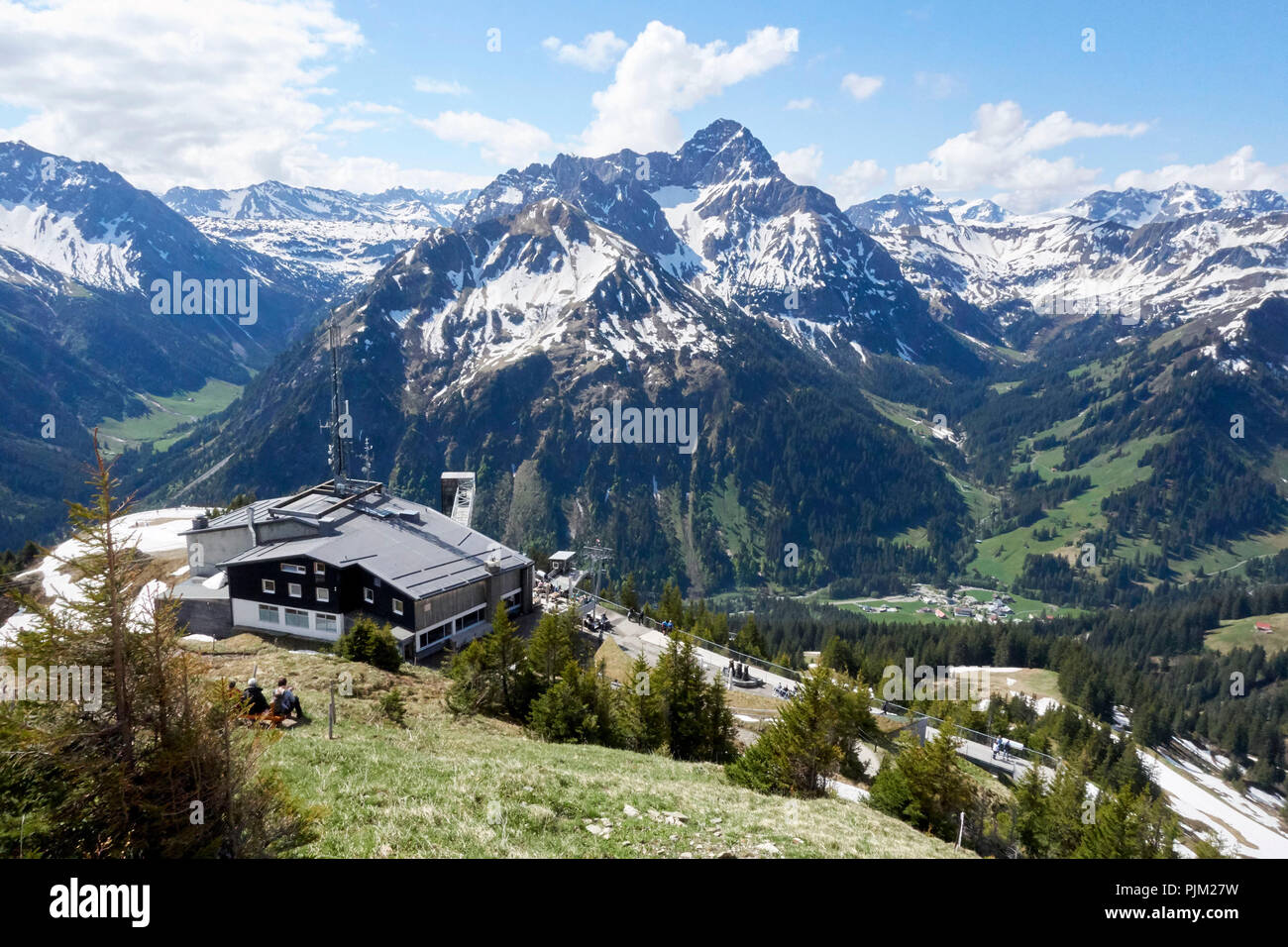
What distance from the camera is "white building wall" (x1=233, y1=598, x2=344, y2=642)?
179ft

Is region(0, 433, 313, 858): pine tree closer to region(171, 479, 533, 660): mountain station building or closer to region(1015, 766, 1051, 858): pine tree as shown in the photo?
region(1015, 766, 1051, 858): pine tree

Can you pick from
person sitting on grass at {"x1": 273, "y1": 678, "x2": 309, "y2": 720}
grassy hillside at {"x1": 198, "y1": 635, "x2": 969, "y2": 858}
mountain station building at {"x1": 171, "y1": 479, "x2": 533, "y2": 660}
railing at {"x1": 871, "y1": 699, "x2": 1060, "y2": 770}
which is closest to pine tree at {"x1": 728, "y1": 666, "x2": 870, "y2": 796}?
grassy hillside at {"x1": 198, "y1": 635, "x2": 969, "y2": 858}

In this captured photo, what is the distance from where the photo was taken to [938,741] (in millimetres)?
31703

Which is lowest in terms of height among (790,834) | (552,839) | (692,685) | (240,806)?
(692,685)

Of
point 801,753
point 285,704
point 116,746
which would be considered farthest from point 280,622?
point 116,746

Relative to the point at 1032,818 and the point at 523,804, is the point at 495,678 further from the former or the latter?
the point at 1032,818

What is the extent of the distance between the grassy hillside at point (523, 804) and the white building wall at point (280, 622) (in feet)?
83.2

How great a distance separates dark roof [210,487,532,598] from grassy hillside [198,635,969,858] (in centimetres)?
2600

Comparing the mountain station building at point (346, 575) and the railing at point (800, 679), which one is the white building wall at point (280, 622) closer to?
the mountain station building at point (346, 575)

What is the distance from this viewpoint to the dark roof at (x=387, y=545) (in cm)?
5566
